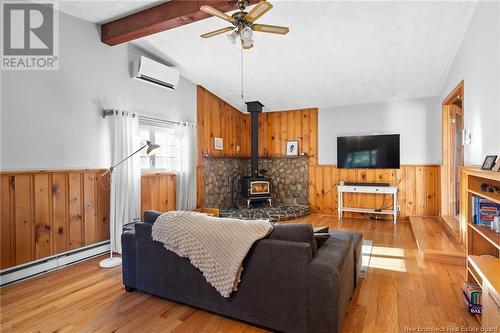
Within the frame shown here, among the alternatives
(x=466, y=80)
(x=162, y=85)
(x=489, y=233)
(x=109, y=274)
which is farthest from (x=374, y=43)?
(x=109, y=274)

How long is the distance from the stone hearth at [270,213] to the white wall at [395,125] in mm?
1260

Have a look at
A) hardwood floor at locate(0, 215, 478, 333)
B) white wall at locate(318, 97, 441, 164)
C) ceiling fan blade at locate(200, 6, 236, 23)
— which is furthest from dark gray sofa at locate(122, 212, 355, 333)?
white wall at locate(318, 97, 441, 164)

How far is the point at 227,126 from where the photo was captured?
6.43 meters

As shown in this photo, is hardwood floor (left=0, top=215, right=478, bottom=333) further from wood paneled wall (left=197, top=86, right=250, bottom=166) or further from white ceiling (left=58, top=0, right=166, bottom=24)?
wood paneled wall (left=197, top=86, right=250, bottom=166)

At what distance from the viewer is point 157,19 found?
3.29 m

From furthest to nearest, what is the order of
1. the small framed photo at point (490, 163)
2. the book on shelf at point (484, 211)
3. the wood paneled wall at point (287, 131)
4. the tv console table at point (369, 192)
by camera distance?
the wood paneled wall at point (287, 131)
the tv console table at point (369, 192)
the book on shelf at point (484, 211)
the small framed photo at point (490, 163)

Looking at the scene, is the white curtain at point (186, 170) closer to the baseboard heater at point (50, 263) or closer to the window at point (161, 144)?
the window at point (161, 144)

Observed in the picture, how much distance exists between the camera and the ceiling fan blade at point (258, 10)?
230 cm

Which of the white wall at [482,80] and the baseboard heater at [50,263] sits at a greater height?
the white wall at [482,80]

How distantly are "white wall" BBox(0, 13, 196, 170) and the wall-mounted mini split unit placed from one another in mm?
130

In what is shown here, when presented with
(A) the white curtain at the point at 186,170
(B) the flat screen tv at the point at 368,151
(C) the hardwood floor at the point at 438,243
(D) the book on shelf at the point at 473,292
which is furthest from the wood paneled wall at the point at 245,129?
(D) the book on shelf at the point at 473,292

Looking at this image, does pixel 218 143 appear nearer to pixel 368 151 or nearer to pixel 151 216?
pixel 368 151

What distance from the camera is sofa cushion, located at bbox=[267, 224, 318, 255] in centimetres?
192

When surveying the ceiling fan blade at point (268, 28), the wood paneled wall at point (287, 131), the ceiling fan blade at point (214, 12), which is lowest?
the wood paneled wall at point (287, 131)
